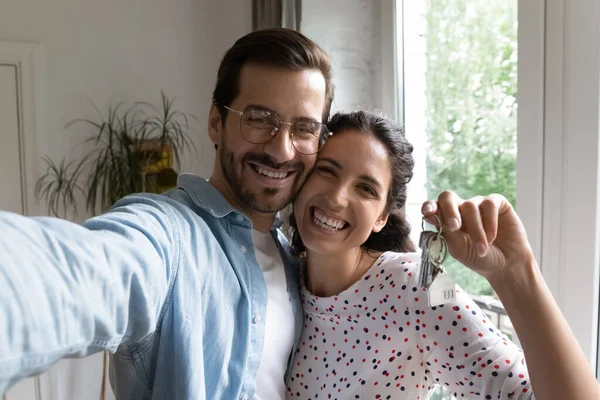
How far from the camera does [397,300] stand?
104 cm

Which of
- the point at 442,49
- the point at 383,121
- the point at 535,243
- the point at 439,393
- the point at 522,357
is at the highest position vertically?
the point at 442,49

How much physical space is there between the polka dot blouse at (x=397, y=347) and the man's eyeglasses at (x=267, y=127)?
12.8 inches

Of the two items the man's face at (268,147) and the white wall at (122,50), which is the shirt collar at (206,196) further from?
the white wall at (122,50)

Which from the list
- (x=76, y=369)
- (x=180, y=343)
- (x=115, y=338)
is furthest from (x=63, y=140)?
(x=115, y=338)

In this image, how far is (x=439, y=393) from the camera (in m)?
1.86

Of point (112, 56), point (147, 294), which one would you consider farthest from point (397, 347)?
point (112, 56)

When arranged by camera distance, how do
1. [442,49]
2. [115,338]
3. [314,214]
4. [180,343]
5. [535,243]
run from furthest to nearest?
[442,49]
[535,243]
[314,214]
[180,343]
[115,338]

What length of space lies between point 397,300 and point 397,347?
0.31ft

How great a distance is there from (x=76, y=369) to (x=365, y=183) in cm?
210

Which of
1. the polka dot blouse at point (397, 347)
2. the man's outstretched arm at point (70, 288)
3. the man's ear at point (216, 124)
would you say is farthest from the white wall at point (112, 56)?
the man's outstretched arm at point (70, 288)

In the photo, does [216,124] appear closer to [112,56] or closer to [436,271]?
[436,271]

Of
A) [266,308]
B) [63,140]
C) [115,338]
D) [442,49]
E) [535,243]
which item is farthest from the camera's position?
[63,140]

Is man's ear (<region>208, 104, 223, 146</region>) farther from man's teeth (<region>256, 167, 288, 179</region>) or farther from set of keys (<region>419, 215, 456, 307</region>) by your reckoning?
set of keys (<region>419, 215, 456, 307</region>)

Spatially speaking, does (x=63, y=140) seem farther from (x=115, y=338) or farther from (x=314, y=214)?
(x=115, y=338)
